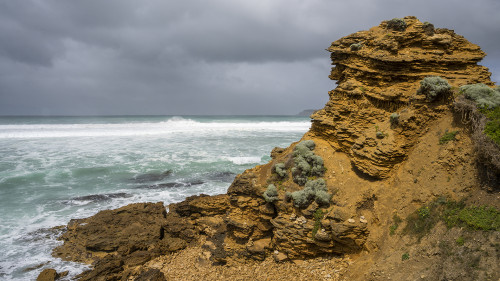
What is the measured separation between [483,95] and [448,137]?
4.51ft

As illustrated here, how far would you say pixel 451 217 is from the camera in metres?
6.11

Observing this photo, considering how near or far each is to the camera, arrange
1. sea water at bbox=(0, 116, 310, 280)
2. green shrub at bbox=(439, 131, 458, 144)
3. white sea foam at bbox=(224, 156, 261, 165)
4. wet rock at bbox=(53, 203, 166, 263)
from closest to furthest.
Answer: green shrub at bbox=(439, 131, 458, 144), wet rock at bbox=(53, 203, 166, 263), sea water at bbox=(0, 116, 310, 280), white sea foam at bbox=(224, 156, 261, 165)

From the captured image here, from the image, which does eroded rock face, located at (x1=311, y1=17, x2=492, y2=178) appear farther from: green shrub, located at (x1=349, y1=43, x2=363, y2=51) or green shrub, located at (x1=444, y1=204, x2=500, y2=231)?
green shrub, located at (x1=444, y1=204, x2=500, y2=231)

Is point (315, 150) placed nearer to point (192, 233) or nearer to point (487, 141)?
point (487, 141)

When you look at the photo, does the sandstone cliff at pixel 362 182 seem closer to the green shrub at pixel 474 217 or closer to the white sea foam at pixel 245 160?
the green shrub at pixel 474 217

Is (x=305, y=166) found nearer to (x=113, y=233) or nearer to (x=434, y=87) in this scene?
(x=434, y=87)

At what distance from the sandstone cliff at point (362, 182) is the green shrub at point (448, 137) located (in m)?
0.14

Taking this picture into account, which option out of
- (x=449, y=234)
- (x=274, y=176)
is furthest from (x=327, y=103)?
(x=449, y=234)

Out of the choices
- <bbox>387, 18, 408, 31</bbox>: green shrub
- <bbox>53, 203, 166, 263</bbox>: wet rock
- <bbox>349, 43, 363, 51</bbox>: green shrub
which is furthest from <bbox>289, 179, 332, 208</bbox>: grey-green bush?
<bbox>53, 203, 166, 263</bbox>: wet rock

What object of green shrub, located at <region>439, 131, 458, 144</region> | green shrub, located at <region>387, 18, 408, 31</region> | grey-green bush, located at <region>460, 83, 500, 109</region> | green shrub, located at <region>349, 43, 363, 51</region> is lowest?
green shrub, located at <region>439, 131, 458, 144</region>

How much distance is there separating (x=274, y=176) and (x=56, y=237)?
992cm

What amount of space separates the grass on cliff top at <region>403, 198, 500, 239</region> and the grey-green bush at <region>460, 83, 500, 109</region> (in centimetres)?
272

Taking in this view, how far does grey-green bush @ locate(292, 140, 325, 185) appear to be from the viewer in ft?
29.2

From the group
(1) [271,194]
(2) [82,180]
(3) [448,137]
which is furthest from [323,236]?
(2) [82,180]
